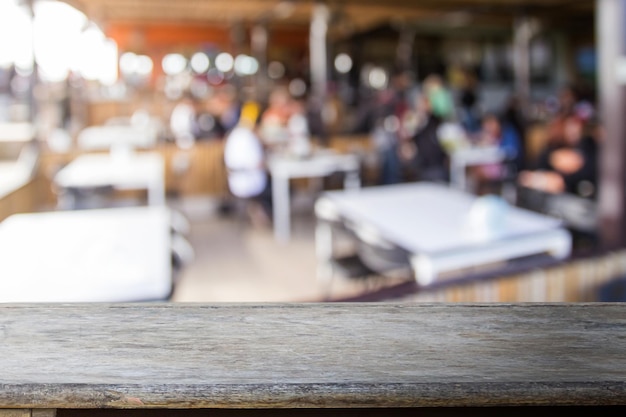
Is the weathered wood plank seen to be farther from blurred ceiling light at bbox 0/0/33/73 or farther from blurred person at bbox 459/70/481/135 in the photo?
blurred person at bbox 459/70/481/135

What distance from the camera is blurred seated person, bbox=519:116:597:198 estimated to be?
569 centimetres

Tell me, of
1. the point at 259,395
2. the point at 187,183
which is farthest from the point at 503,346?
the point at 187,183

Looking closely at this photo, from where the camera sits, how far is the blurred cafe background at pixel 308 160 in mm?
3336

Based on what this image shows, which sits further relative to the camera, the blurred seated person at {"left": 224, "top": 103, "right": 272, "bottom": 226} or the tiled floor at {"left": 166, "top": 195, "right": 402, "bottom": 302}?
the blurred seated person at {"left": 224, "top": 103, "right": 272, "bottom": 226}

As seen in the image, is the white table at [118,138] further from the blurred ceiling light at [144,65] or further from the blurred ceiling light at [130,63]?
the blurred ceiling light at [144,65]

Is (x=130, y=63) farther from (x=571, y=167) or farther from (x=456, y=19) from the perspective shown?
(x=571, y=167)

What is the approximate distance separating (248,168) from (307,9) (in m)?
5.59

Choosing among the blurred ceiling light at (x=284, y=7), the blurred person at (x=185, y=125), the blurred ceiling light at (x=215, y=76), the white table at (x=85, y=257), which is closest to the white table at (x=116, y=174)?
the white table at (x=85, y=257)

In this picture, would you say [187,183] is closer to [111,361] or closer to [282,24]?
[282,24]

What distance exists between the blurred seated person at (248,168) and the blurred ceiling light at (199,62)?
10.4 metres

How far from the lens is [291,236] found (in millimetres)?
7383

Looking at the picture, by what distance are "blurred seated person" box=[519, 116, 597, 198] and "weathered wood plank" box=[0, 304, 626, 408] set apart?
16.0 ft

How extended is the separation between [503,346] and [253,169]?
256 inches

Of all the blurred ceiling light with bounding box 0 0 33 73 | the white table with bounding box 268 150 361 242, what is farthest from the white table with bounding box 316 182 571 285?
the white table with bounding box 268 150 361 242
